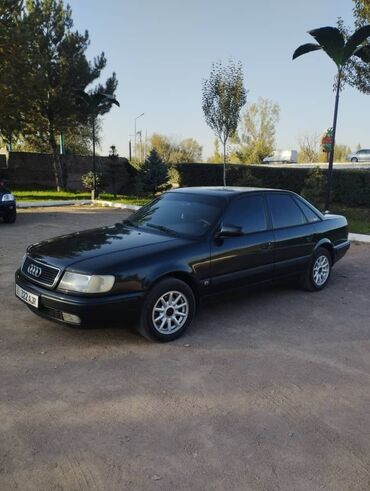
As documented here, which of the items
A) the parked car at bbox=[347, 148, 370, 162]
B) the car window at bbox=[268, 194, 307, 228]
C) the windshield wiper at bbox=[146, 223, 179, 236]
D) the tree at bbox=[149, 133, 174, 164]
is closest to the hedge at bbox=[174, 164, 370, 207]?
the car window at bbox=[268, 194, 307, 228]

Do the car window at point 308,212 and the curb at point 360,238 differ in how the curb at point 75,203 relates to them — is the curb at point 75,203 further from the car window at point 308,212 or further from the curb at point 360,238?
the car window at point 308,212

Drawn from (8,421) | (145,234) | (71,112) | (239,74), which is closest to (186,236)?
(145,234)

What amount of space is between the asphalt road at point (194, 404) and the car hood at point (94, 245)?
746 mm

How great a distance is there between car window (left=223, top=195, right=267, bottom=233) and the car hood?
2.62ft

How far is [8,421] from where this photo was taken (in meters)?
2.91

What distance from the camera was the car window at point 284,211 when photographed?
214 inches

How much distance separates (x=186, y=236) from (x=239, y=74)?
49.8 feet

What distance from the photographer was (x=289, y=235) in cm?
548

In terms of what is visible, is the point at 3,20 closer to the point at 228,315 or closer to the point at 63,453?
the point at 228,315

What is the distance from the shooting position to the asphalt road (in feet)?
8.10

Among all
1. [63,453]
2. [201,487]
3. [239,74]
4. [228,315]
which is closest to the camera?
[201,487]

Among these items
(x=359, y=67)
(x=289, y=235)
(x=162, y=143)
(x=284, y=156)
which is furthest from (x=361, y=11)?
(x=162, y=143)

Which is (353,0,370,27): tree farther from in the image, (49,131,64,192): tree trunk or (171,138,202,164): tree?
(171,138,202,164): tree

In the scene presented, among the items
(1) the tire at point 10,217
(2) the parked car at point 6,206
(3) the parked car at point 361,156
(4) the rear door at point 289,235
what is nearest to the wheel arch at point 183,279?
(4) the rear door at point 289,235
